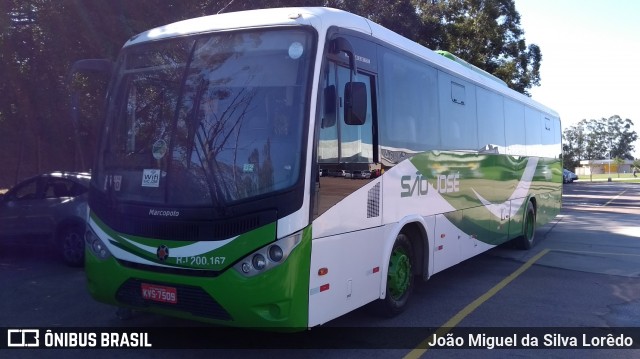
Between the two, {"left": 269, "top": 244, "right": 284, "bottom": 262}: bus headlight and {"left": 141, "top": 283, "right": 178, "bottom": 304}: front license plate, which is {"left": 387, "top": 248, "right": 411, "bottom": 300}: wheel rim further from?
{"left": 141, "top": 283, "right": 178, "bottom": 304}: front license plate

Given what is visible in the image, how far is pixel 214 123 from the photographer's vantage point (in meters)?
5.21

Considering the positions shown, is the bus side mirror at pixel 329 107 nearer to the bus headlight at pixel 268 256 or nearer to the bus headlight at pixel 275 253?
the bus headlight at pixel 268 256

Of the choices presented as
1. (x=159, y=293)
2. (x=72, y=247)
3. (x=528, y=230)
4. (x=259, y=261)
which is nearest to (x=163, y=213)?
(x=159, y=293)

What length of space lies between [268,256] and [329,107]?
1.49 meters

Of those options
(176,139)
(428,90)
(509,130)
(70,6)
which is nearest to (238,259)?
(176,139)

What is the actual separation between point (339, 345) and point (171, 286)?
1843mm

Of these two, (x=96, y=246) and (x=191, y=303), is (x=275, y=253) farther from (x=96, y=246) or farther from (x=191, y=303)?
(x=96, y=246)

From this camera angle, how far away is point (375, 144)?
241 inches

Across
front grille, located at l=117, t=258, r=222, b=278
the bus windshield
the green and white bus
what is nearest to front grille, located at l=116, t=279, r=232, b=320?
the green and white bus

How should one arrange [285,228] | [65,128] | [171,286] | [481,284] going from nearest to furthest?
[285,228] < [171,286] < [481,284] < [65,128]

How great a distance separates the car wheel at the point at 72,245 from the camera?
958 cm

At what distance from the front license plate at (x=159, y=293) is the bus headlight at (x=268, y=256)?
2.32 feet

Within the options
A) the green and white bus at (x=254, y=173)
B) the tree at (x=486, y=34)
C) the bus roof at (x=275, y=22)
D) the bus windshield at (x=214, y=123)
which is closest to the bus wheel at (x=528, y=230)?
the green and white bus at (x=254, y=173)

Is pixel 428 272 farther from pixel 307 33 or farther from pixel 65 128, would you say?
pixel 65 128
